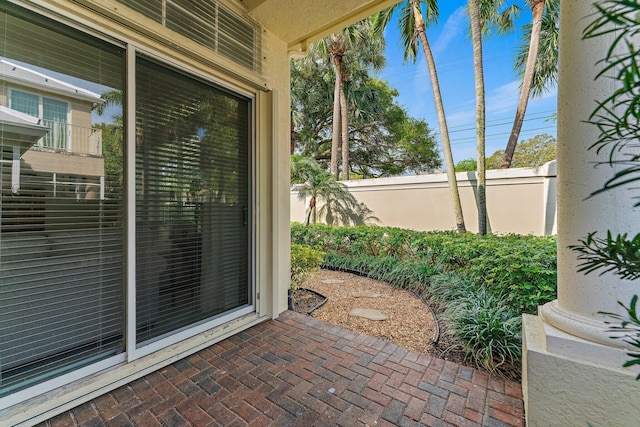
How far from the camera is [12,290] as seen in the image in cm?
168

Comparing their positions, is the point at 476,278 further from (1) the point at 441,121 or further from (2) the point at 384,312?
(1) the point at 441,121

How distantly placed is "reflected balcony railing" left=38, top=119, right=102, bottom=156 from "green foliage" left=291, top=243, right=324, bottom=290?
8.32 feet

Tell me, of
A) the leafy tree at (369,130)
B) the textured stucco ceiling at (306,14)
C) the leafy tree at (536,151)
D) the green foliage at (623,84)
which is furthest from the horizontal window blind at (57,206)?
the leafy tree at (536,151)

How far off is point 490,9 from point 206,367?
9.23 meters

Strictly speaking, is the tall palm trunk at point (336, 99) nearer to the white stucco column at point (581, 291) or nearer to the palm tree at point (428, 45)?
the palm tree at point (428, 45)

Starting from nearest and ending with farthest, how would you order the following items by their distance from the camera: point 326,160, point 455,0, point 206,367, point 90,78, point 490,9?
point 90,78, point 206,367, point 490,9, point 455,0, point 326,160

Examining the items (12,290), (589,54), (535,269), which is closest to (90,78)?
(12,290)

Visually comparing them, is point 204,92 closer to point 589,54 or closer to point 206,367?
point 206,367

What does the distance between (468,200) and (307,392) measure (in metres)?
5.77

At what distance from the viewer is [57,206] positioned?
1818mm

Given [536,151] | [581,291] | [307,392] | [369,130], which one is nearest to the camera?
[581,291]

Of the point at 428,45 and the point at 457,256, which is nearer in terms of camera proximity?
the point at 457,256

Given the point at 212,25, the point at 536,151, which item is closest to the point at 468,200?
the point at 212,25

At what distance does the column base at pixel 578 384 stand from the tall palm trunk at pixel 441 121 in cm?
473
